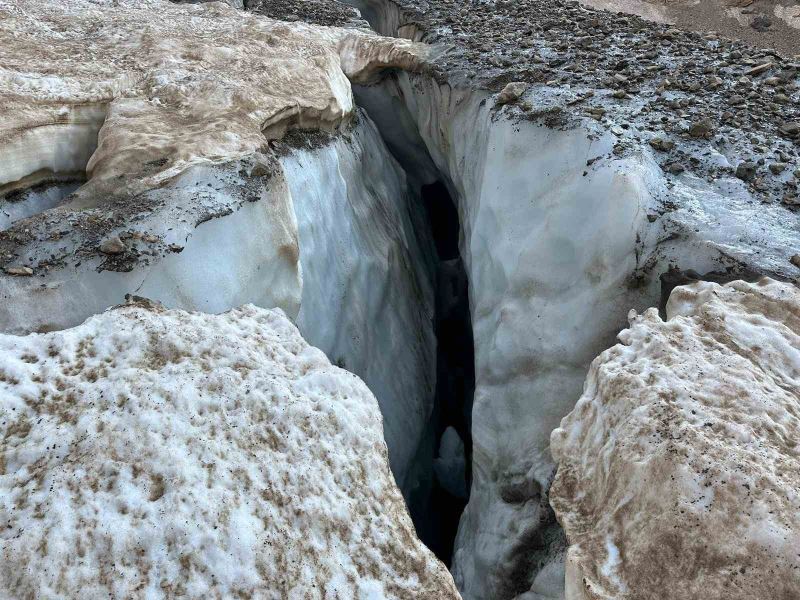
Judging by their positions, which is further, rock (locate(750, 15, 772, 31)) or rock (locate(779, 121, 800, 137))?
rock (locate(750, 15, 772, 31))

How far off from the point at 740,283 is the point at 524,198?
4.54 feet

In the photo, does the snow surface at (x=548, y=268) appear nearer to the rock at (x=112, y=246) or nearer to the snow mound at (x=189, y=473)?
the snow mound at (x=189, y=473)

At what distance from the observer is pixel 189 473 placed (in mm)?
2039

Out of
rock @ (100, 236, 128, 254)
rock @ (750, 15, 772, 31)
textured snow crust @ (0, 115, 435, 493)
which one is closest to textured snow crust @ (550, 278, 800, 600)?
textured snow crust @ (0, 115, 435, 493)

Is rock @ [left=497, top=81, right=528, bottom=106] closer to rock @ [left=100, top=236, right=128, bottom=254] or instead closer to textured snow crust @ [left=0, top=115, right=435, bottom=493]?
textured snow crust @ [left=0, top=115, right=435, bottom=493]

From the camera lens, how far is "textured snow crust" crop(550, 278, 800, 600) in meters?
1.85

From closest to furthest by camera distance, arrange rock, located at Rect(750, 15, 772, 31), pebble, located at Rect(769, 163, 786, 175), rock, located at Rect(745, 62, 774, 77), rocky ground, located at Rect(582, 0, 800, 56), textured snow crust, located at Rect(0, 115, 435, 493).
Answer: textured snow crust, located at Rect(0, 115, 435, 493) < pebble, located at Rect(769, 163, 786, 175) < rock, located at Rect(745, 62, 774, 77) < rocky ground, located at Rect(582, 0, 800, 56) < rock, located at Rect(750, 15, 772, 31)

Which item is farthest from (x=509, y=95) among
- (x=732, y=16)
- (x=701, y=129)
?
(x=732, y=16)

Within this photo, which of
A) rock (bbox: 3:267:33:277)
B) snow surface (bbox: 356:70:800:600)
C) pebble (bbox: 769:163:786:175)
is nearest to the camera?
rock (bbox: 3:267:33:277)

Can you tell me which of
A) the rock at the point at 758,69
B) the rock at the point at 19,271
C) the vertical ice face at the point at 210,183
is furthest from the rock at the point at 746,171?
the rock at the point at 19,271

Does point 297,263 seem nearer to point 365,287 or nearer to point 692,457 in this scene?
point 365,287

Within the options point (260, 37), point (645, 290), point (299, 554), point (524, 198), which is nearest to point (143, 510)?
point (299, 554)

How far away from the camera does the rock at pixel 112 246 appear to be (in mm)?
2807

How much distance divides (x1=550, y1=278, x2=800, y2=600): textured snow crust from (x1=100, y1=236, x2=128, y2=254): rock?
212cm
